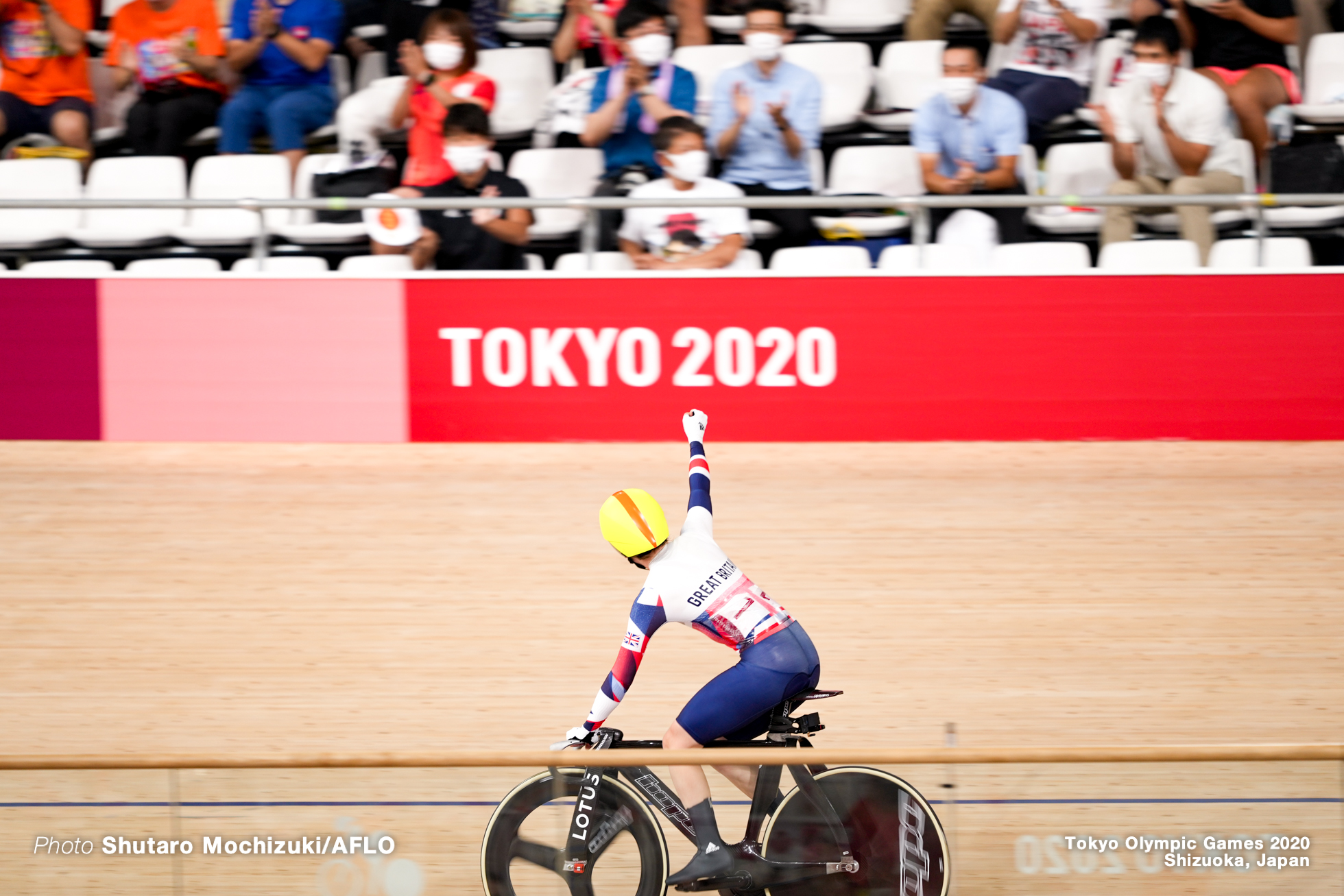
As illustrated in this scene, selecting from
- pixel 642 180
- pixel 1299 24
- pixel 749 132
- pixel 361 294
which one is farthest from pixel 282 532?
pixel 1299 24

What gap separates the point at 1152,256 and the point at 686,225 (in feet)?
8.40

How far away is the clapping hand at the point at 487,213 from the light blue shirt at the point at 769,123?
132cm

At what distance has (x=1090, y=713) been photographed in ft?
15.1

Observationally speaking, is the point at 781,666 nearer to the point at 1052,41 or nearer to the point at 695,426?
the point at 695,426

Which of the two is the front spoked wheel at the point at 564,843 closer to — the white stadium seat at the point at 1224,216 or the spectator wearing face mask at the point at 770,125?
the spectator wearing face mask at the point at 770,125

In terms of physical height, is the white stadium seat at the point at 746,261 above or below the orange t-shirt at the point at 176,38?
below

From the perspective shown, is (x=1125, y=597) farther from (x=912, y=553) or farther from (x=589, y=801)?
(x=589, y=801)

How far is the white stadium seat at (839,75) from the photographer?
27.0 feet

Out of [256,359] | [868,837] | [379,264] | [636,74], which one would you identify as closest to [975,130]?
[636,74]

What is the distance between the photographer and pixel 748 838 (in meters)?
3.14

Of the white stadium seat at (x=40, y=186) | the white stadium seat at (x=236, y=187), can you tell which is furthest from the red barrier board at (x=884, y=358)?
the white stadium seat at (x=40, y=186)

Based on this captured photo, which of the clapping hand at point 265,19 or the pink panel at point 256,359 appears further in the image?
the clapping hand at point 265,19

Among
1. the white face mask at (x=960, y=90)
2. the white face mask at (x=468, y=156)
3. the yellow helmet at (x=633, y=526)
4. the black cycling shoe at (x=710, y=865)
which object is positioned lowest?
the black cycling shoe at (x=710, y=865)

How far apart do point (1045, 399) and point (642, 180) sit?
2623mm
